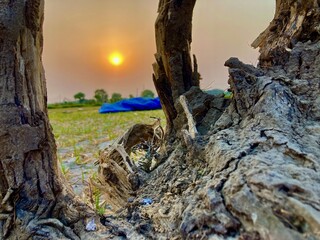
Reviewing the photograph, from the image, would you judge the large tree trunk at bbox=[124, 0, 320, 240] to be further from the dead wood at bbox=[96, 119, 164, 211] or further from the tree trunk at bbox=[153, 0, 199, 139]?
the tree trunk at bbox=[153, 0, 199, 139]

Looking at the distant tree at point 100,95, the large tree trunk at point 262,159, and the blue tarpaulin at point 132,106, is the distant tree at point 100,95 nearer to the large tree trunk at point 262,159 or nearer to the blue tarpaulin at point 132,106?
the blue tarpaulin at point 132,106

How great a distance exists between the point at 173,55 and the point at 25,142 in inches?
33.3

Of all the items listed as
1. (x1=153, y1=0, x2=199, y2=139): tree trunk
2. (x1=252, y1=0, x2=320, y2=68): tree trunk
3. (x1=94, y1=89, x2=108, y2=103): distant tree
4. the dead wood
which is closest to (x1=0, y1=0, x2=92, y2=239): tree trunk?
the dead wood

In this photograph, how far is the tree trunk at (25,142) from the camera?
3.12ft

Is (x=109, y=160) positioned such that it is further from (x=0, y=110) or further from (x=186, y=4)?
(x=186, y=4)

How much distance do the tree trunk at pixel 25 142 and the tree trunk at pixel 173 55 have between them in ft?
2.03

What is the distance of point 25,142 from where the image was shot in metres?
0.98

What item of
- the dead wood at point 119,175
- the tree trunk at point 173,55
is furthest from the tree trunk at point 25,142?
the tree trunk at point 173,55

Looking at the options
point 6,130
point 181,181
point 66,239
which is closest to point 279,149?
point 181,181

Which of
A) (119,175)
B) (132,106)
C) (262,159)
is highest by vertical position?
(262,159)

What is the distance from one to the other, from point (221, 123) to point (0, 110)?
0.75 m

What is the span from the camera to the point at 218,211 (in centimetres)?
71

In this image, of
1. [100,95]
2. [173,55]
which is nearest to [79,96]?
[100,95]

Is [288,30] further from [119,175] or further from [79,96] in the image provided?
[79,96]
